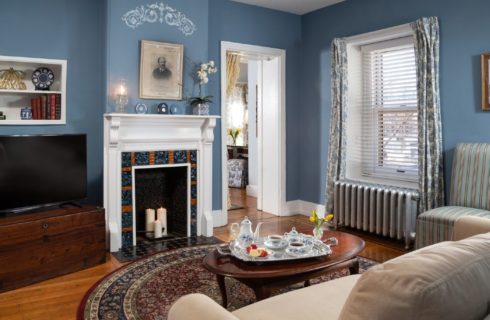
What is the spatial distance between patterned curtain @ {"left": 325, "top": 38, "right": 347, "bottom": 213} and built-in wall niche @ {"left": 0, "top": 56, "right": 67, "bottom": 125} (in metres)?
3.08

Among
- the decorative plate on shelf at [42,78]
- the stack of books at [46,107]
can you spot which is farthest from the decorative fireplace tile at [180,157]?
the decorative plate on shelf at [42,78]

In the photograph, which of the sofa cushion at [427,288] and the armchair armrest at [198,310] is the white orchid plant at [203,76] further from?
the sofa cushion at [427,288]

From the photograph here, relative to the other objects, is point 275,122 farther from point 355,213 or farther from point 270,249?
point 270,249

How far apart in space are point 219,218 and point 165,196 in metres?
0.78

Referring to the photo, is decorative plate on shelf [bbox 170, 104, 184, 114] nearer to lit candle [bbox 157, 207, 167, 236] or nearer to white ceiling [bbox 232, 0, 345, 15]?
→ lit candle [bbox 157, 207, 167, 236]

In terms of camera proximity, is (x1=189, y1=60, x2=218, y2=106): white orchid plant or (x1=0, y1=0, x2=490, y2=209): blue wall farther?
(x1=189, y1=60, x2=218, y2=106): white orchid plant

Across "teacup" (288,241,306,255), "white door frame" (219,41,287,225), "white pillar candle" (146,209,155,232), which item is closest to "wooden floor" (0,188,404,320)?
"white pillar candle" (146,209,155,232)

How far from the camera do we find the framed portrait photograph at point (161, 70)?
4.43 metres

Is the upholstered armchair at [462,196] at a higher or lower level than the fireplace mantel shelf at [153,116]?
lower

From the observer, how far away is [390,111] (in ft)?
16.1

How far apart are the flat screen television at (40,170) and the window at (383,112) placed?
10.5ft

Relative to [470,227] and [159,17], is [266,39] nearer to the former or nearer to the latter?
[159,17]

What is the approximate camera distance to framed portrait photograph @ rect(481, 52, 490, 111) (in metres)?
3.84

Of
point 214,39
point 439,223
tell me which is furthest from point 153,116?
point 439,223
